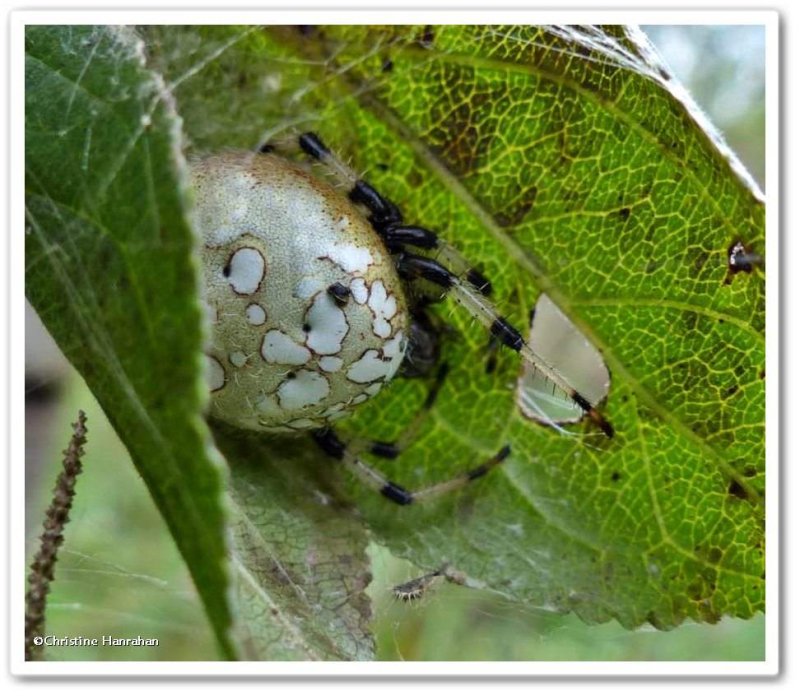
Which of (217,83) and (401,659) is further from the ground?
(217,83)

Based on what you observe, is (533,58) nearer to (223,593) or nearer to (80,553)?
(223,593)

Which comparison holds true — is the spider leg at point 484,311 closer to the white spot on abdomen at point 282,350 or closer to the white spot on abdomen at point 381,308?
the white spot on abdomen at point 381,308

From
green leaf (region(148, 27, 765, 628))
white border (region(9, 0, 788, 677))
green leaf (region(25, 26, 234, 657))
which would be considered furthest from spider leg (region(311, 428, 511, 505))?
green leaf (region(25, 26, 234, 657))

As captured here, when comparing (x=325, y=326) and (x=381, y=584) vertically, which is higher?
(x=325, y=326)

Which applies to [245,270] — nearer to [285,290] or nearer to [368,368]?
[285,290]

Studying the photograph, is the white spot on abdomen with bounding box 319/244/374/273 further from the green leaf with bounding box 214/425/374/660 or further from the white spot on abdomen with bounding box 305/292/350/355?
the green leaf with bounding box 214/425/374/660

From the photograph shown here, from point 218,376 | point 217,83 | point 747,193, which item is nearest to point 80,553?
point 218,376
